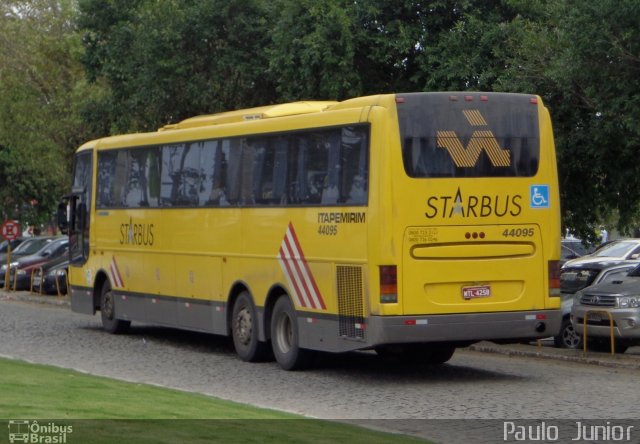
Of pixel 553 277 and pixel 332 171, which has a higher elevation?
pixel 332 171

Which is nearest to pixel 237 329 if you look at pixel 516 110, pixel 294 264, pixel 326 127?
pixel 294 264

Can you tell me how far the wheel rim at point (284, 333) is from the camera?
18992 mm

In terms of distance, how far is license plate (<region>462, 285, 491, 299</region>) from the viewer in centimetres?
1694

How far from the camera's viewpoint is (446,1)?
1009 inches

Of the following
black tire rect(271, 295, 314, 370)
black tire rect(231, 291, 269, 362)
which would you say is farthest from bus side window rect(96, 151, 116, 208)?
black tire rect(271, 295, 314, 370)

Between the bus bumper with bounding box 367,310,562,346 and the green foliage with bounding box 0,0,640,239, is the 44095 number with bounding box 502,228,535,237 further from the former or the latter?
the green foliage with bounding box 0,0,640,239

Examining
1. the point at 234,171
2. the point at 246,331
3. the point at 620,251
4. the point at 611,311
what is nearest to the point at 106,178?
the point at 234,171

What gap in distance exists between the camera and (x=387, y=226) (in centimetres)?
1656

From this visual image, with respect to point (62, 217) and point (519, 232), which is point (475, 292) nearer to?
point (519, 232)

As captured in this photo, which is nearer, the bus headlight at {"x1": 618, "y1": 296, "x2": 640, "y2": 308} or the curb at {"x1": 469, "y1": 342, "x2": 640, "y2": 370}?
the curb at {"x1": 469, "y1": 342, "x2": 640, "y2": 370}

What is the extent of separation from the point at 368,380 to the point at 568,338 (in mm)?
5470

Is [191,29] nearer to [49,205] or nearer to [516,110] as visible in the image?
[516,110]

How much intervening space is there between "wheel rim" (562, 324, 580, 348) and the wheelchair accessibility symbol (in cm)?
498

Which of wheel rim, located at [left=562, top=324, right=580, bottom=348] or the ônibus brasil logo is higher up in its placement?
wheel rim, located at [left=562, top=324, right=580, bottom=348]
